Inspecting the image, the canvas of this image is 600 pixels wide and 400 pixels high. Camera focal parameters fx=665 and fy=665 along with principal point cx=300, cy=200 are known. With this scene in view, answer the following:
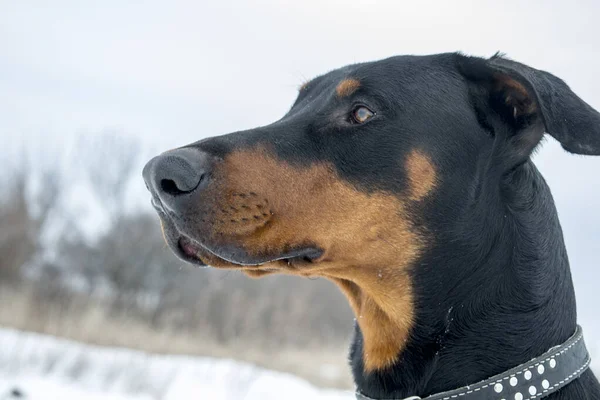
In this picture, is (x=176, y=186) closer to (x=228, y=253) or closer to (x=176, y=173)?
(x=176, y=173)

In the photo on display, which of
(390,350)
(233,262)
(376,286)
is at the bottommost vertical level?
(390,350)

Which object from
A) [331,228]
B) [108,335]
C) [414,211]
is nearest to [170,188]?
[331,228]

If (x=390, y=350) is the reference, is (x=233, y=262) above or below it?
above

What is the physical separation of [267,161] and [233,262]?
472mm

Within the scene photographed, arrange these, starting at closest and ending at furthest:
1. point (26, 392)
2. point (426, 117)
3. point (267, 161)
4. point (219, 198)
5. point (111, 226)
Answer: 1. point (219, 198)
2. point (267, 161)
3. point (426, 117)
4. point (26, 392)
5. point (111, 226)

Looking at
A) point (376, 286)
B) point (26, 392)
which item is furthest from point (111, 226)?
point (376, 286)

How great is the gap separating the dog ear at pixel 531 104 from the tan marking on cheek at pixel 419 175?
0.41 metres

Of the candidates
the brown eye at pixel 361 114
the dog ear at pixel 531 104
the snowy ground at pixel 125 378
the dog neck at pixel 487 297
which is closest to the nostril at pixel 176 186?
the brown eye at pixel 361 114

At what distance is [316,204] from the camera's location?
9.80 ft

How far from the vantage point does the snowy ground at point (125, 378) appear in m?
8.38

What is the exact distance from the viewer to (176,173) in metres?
2.73

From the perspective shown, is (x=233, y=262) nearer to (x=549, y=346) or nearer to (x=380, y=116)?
(x=380, y=116)

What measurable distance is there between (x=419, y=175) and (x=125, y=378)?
7.32 meters

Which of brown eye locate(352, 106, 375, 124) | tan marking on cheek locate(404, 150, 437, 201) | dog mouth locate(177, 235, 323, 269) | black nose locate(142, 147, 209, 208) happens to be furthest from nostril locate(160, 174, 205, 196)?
tan marking on cheek locate(404, 150, 437, 201)
